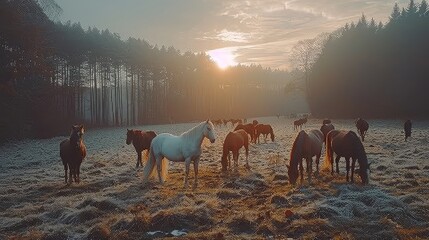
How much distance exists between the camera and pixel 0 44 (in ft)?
80.3

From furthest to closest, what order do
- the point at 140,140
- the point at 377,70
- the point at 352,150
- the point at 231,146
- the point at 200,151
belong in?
the point at 377,70 < the point at 140,140 < the point at 231,146 < the point at 200,151 < the point at 352,150

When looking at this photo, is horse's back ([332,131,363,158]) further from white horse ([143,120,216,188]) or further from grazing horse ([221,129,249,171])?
grazing horse ([221,129,249,171])

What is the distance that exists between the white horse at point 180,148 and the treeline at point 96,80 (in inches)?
677

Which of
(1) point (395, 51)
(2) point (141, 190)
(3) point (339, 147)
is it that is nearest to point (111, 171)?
(2) point (141, 190)

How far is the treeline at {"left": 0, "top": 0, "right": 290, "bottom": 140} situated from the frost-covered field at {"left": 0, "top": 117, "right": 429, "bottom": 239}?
15.4 metres

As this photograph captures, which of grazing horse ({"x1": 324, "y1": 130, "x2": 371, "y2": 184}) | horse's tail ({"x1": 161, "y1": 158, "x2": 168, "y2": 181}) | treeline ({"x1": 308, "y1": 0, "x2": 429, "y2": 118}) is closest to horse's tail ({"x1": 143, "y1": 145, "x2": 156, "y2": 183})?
horse's tail ({"x1": 161, "y1": 158, "x2": 168, "y2": 181})

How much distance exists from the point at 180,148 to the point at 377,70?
1864 inches

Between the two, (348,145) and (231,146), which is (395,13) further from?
(348,145)

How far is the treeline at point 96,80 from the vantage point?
2527 cm

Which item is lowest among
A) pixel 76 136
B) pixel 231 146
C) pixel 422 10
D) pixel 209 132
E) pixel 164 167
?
pixel 164 167

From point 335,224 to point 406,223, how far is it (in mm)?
1436

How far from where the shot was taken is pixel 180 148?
11.5 m

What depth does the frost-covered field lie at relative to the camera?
6.66 metres

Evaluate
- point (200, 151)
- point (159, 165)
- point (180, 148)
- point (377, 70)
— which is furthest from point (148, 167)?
point (377, 70)
